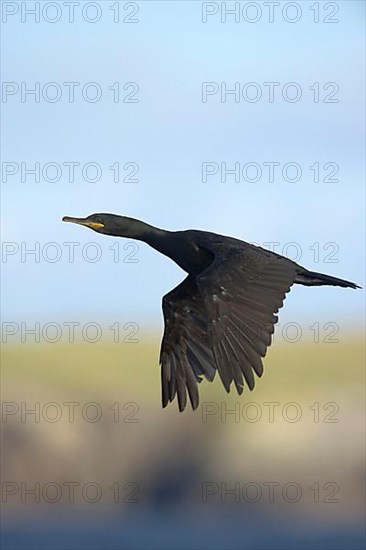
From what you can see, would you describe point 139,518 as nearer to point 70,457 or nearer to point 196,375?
point 70,457

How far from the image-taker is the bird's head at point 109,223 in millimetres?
16234

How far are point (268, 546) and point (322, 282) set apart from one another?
180ft

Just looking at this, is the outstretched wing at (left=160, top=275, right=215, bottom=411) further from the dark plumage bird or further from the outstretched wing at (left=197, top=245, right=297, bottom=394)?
the outstretched wing at (left=197, top=245, right=297, bottom=394)

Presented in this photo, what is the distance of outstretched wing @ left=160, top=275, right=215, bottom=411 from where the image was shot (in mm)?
17234

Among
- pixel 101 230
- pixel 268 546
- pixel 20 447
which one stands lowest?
pixel 268 546

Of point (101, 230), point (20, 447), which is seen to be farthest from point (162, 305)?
point (20, 447)

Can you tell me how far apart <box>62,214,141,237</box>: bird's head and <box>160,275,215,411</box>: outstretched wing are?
3.23 ft

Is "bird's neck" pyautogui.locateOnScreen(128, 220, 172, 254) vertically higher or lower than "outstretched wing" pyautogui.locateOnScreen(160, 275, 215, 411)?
higher

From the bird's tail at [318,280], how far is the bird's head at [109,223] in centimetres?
172

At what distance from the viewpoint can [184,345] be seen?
17422mm

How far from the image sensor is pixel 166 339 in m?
17.5

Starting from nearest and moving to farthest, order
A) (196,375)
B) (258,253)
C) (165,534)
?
(258,253)
(196,375)
(165,534)

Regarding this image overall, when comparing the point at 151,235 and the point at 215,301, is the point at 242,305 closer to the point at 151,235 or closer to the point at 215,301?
the point at 215,301

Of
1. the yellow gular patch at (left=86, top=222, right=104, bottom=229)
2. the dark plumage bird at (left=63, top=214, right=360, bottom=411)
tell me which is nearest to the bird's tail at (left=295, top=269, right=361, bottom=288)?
the dark plumage bird at (left=63, top=214, right=360, bottom=411)
